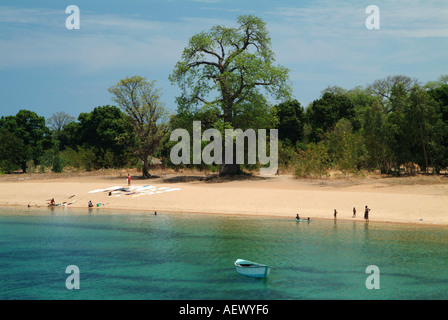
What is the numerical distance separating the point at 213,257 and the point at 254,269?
15.1 ft

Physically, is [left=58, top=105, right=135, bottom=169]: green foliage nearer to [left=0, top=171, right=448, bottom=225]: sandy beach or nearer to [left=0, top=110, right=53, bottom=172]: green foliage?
[left=0, top=110, right=53, bottom=172]: green foliage

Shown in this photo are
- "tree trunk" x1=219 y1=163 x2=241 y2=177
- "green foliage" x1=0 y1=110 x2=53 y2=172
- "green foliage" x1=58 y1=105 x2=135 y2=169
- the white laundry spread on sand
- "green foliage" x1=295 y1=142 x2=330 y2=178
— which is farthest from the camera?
"green foliage" x1=58 y1=105 x2=135 y2=169

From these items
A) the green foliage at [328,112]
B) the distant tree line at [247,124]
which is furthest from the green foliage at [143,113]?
the green foliage at [328,112]

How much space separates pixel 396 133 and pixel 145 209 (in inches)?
1261

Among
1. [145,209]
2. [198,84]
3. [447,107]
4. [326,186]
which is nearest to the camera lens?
[145,209]

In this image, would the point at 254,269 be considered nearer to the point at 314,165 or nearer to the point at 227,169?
the point at 314,165

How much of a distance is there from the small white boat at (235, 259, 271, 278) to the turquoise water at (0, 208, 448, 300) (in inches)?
13.4

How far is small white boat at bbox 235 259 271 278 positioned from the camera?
21.6 meters

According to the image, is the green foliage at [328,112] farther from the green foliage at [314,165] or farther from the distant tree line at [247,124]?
the green foliage at [314,165]

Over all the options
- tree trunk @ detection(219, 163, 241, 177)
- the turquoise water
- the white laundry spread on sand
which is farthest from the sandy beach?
the turquoise water

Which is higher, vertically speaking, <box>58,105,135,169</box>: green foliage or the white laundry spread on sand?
<box>58,105,135,169</box>: green foliage
